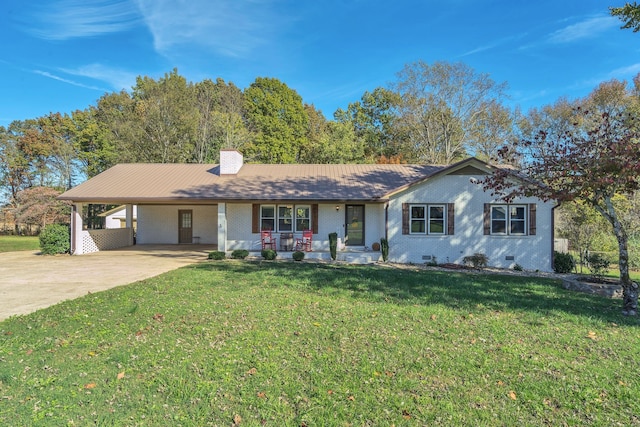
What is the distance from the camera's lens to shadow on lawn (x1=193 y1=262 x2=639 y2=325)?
651cm

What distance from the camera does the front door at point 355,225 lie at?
15719mm

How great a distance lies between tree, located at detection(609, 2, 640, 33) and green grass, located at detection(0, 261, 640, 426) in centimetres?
676

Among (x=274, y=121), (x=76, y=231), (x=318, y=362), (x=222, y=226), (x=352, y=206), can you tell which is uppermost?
(x=274, y=121)

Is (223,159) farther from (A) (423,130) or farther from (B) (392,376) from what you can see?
(A) (423,130)

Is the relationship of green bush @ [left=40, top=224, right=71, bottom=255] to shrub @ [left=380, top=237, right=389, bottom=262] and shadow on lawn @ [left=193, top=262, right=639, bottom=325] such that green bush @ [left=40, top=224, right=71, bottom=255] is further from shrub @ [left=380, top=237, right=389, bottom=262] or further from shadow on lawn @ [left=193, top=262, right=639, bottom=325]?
shrub @ [left=380, top=237, right=389, bottom=262]

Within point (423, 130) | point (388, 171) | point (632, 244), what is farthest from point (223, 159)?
point (423, 130)

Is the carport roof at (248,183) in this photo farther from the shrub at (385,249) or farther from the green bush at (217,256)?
the green bush at (217,256)

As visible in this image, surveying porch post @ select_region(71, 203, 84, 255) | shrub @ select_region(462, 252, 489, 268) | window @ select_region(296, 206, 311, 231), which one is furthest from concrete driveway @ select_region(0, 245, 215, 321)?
shrub @ select_region(462, 252, 489, 268)

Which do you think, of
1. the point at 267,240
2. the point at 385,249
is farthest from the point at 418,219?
the point at 267,240

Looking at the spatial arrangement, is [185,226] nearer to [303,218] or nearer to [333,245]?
[303,218]

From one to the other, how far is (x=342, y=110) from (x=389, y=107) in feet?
15.6

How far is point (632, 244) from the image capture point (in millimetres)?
13562

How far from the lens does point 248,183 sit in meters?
16.6

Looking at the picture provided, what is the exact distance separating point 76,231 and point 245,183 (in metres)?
7.35
